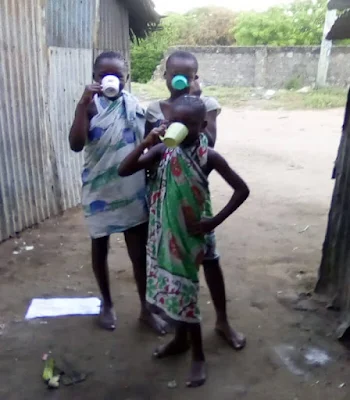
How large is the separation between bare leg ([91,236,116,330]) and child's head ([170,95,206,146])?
102 cm

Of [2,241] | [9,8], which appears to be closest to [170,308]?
[2,241]

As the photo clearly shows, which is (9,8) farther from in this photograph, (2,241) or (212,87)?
(212,87)

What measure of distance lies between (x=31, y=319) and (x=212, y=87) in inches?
654

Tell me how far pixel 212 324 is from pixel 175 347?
0.46 metres

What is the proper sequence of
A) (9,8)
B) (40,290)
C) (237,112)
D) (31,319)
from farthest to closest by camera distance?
(237,112)
(9,8)
(40,290)
(31,319)

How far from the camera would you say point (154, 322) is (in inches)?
128

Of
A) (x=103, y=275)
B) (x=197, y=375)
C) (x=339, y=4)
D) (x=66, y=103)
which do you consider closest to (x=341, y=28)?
(x=339, y=4)

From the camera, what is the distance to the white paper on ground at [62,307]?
3.49 metres

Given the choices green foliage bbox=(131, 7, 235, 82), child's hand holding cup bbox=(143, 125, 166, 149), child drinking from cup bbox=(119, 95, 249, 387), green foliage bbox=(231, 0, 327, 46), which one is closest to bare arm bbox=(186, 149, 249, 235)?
child drinking from cup bbox=(119, 95, 249, 387)

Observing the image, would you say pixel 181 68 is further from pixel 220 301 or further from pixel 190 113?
pixel 220 301

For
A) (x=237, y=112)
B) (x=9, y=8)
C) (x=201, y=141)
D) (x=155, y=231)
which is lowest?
(x=237, y=112)

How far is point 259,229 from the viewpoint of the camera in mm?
5379

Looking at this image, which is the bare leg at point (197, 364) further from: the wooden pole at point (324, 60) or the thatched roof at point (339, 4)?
the wooden pole at point (324, 60)

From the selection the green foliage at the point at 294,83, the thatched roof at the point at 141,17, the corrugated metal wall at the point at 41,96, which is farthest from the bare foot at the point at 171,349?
the green foliage at the point at 294,83
